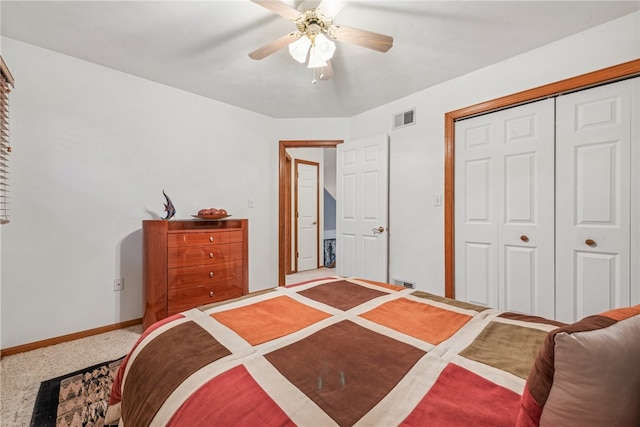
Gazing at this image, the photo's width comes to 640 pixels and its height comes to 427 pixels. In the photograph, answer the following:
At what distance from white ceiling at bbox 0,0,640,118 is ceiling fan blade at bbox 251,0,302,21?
0.80 ft

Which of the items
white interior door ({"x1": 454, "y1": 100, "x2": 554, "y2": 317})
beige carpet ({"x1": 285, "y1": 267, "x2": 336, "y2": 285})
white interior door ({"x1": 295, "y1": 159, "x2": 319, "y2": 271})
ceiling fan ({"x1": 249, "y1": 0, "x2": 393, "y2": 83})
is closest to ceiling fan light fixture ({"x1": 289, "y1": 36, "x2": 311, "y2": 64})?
ceiling fan ({"x1": 249, "y1": 0, "x2": 393, "y2": 83})

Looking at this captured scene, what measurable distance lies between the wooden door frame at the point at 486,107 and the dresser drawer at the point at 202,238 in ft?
6.88

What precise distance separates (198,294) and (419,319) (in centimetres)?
201

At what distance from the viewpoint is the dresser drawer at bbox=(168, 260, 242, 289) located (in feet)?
7.62

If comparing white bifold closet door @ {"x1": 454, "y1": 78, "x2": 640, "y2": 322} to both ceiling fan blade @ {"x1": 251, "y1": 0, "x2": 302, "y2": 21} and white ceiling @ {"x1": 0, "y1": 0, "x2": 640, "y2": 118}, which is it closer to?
white ceiling @ {"x1": 0, "y1": 0, "x2": 640, "y2": 118}

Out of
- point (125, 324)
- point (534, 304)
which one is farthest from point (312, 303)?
point (125, 324)

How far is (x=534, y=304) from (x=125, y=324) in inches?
142

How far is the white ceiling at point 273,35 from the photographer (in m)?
1.76

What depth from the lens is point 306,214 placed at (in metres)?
5.17

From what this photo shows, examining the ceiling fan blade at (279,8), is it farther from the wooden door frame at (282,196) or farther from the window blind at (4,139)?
the wooden door frame at (282,196)

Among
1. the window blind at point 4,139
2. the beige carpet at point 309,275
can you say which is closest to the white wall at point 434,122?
the beige carpet at point 309,275

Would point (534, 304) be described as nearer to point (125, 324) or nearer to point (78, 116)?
point (125, 324)

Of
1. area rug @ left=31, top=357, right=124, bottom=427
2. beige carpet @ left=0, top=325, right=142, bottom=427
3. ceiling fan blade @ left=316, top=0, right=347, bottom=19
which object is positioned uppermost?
ceiling fan blade @ left=316, top=0, right=347, bottom=19

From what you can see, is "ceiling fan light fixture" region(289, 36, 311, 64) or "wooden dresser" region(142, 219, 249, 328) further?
"wooden dresser" region(142, 219, 249, 328)
